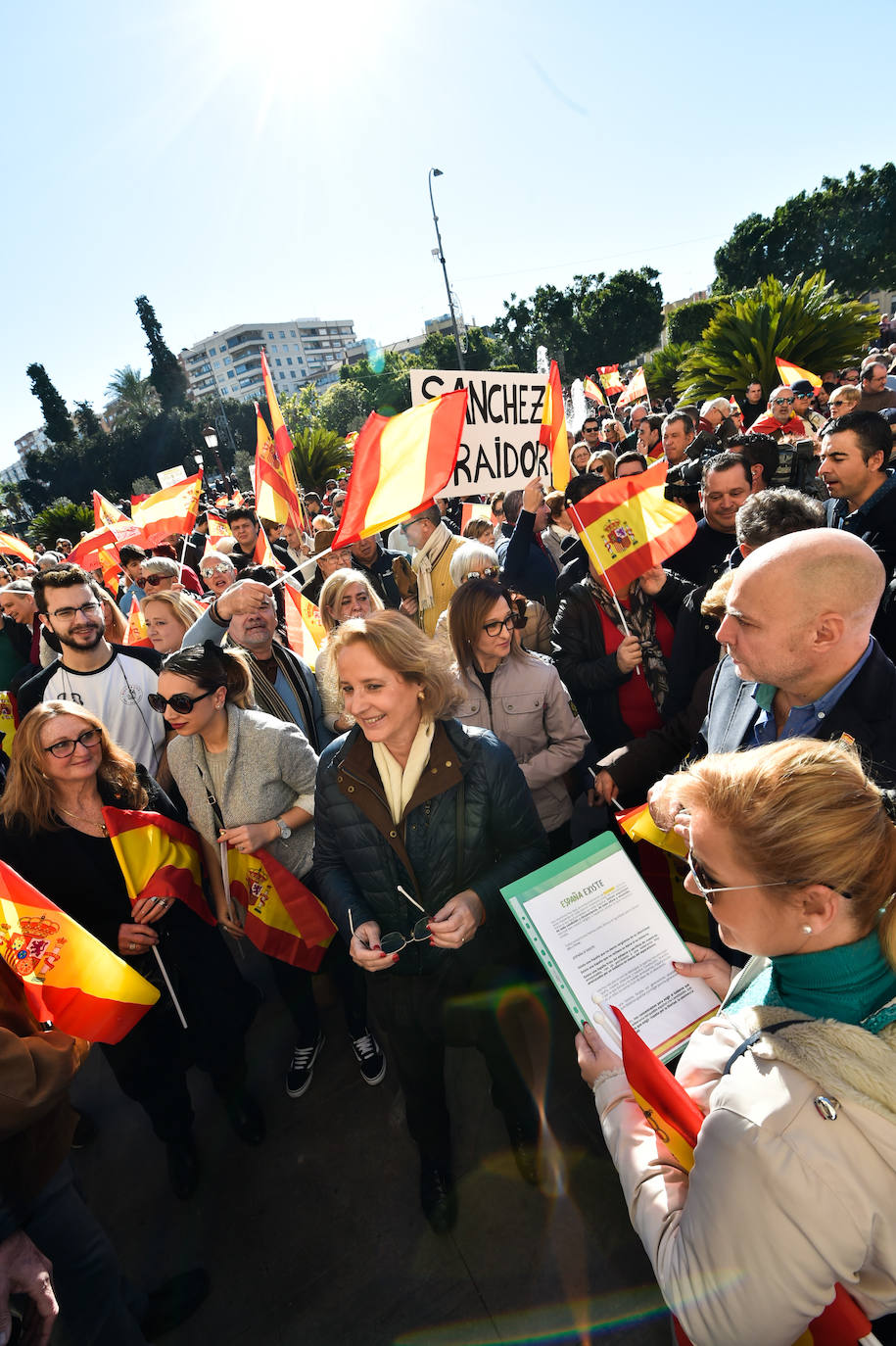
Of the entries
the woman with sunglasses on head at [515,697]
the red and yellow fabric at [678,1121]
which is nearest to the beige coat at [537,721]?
the woman with sunglasses on head at [515,697]

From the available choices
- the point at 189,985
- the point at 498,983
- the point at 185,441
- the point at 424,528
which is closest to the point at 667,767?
the point at 498,983

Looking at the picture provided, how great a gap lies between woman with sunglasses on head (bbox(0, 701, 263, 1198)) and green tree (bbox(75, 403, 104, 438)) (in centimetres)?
6680

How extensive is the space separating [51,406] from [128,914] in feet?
226

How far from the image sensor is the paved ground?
6.90 feet

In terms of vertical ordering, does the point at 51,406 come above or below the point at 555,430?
above

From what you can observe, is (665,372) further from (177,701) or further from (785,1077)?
(785,1077)

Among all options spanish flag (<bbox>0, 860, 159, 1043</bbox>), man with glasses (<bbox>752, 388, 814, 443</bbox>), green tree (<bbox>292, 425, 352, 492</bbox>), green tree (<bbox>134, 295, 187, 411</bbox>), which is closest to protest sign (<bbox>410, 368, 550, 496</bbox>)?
spanish flag (<bbox>0, 860, 159, 1043</bbox>)

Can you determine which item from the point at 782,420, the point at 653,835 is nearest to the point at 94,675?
the point at 653,835

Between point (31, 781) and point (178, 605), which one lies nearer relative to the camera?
point (31, 781)

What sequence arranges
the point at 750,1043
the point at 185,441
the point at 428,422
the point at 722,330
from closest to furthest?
the point at 750,1043 < the point at 428,422 < the point at 722,330 < the point at 185,441

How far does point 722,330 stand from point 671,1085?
13.6 metres

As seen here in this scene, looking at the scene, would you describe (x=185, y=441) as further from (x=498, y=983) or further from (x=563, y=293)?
(x=498, y=983)

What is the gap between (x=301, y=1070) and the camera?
312 cm

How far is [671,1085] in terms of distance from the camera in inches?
48.4
